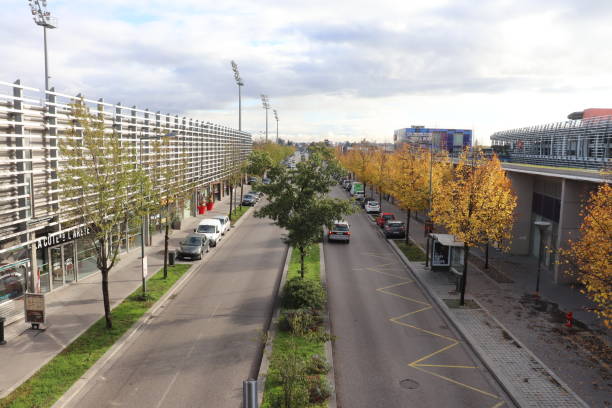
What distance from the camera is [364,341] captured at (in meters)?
16.8

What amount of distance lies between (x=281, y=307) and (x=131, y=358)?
6.58m

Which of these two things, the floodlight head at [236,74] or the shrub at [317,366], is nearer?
the shrub at [317,366]

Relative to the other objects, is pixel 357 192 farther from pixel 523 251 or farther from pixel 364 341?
pixel 364 341

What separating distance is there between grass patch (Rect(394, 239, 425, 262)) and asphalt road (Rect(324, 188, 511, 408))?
12.8 ft

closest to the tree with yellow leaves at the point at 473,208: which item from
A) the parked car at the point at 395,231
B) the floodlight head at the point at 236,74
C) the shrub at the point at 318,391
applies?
the shrub at the point at 318,391

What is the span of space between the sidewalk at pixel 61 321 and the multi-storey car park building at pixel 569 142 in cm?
2342

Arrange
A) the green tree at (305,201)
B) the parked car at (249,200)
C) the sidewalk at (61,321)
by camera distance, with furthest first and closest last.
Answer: the parked car at (249,200), the green tree at (305,201), the sidewalk at (61,321)

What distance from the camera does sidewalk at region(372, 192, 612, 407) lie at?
13.5 meters

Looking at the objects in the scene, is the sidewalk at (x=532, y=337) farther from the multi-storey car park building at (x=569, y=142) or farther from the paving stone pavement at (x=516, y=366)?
the multi-storey car park building at (x=569, y=142)

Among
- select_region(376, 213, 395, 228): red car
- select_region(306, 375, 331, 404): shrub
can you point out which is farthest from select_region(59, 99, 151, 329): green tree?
select_region(376, 213, 395, 228): red car

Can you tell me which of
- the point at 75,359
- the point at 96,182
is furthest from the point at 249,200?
the point at 75,359

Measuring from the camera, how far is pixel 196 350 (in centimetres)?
1573

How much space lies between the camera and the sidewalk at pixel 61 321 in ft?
46.0

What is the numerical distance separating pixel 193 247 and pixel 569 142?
36871 millimetres
